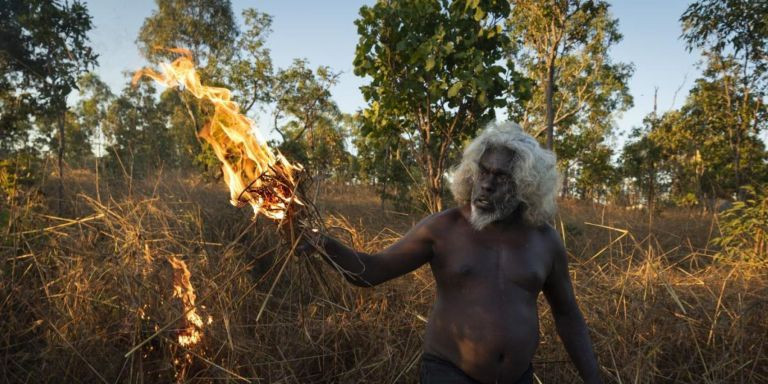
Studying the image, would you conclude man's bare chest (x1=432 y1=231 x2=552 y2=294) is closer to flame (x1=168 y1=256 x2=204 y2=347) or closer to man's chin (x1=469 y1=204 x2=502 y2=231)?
man's chin (x1=469 y1=204 x2=502 y2=231)

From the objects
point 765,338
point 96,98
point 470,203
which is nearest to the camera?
point 470,203

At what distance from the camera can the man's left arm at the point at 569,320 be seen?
2307 millimetres

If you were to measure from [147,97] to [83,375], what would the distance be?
27.1 meters

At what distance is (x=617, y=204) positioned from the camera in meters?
20.9

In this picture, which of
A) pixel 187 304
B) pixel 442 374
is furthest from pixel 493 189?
pixel 187 304

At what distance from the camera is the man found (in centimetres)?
215

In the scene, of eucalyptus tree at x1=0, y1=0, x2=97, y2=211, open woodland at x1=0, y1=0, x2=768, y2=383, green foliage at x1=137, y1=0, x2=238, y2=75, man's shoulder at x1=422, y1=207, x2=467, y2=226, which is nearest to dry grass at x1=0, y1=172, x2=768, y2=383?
open woodland at x1=0, y1=0, x2=768, y2=383

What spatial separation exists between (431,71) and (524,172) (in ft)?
11.7

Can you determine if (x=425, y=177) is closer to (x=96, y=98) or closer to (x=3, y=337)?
(x=3, y=337)

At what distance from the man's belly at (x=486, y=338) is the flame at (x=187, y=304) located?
1643mm

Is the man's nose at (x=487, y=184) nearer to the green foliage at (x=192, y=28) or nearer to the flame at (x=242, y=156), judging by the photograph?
the flame at (x=242, y=156)

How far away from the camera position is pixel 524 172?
91.4 inches

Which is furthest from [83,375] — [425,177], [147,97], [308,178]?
[147,97]

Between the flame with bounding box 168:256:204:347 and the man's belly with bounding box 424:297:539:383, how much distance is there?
1.64 metres
